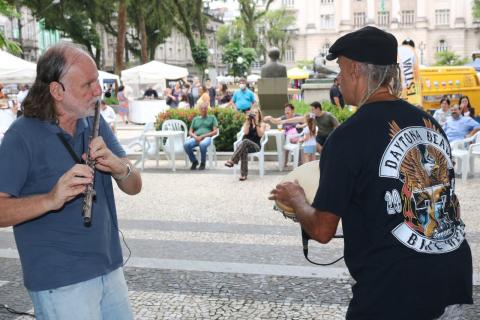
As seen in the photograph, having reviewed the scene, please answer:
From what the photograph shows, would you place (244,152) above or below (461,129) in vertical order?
below

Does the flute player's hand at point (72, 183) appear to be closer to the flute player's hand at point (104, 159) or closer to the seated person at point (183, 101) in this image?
the flute player's hand at point (104, 159)

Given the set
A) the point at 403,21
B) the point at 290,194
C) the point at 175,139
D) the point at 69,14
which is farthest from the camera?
the point at 403,21

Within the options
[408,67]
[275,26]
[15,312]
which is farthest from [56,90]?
[275,26]

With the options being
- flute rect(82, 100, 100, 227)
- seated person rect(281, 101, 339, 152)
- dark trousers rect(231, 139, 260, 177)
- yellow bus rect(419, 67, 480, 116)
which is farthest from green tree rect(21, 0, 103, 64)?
flute rect(82, 100, 100, 227)

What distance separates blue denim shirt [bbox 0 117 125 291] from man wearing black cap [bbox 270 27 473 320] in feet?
2.56

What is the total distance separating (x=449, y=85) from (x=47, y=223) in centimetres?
1958

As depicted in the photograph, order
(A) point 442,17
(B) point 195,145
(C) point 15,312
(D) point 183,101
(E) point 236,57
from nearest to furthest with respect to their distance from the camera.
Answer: (C) point 15,312 < (B) point 195,145 < (D) point 183,101 < (E) point 236,57 < (A) point 442,17

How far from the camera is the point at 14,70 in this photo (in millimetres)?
14781

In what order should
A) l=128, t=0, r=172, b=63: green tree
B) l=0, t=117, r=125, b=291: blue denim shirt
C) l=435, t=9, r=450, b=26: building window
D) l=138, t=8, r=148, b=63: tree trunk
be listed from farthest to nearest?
l=435, t=9, r=450, b=26: building window
l=128, t=0, r=172, b=63: green tree
l=138, t=8, r=148, b=63: tree trunk
l=0, t=117, r=125, b=291: blue denim shirt

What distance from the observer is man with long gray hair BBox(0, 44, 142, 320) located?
208 cm

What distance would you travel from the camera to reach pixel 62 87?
86.1 inches

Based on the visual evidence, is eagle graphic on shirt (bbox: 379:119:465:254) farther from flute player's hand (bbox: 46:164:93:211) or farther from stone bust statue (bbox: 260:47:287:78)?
stone bust statue (bbox: 260:47:287:78)

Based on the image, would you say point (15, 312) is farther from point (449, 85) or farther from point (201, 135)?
point (449, 85)

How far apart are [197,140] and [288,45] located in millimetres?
87372
